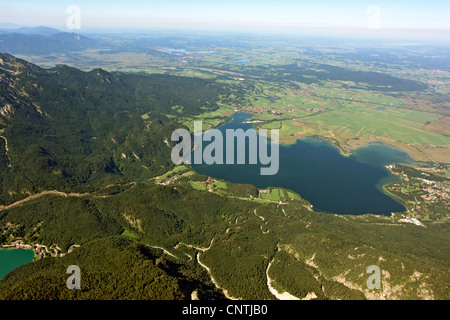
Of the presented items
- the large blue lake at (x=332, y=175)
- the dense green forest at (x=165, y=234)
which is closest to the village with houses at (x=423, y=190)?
the large blue lake at (x=332, y=175)

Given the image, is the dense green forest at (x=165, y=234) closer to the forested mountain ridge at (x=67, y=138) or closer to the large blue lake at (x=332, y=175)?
the forested mountain ridge at (x=67, y=138)

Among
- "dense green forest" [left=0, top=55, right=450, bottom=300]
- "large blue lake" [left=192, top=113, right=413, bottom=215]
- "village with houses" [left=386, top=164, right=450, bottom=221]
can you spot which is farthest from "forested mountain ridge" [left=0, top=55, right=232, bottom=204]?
"village with houses" [left=386, top=164, right=450, bottom=221]

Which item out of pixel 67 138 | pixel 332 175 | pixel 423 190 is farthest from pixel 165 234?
pixel 423 190

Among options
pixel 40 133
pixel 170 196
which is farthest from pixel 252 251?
pixel 40 133

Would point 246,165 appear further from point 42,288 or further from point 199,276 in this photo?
point 42,288

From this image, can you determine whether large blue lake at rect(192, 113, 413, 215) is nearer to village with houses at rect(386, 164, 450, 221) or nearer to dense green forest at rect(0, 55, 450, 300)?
village with houses at rect(386, 164, 450, 221)
